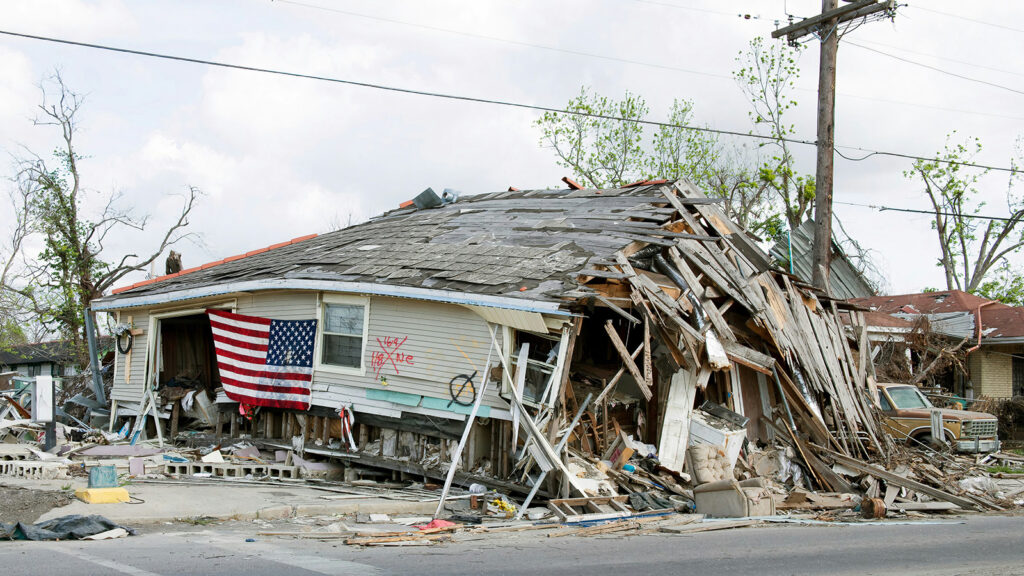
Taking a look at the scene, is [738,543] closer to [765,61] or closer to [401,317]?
[401,317]

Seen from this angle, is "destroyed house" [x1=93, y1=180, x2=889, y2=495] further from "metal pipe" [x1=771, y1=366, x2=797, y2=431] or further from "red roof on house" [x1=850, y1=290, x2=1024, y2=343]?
"red roof on house" [x1=850, y1=290, x2=1024, y2=343]

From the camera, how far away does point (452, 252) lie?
1477 centimetres

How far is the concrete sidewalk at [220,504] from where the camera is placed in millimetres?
9836

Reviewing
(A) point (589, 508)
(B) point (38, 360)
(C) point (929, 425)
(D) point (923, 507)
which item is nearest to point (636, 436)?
(A) point (589, 508)

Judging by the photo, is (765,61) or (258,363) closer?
(258,363)

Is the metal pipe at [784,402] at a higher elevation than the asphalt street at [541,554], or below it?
higher

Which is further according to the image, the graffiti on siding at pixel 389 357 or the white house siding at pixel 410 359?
the graffiti on siding at pixel 389 357

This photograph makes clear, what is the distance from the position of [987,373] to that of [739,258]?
15383 mm

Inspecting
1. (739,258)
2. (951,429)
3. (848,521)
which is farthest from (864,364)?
(848,521)

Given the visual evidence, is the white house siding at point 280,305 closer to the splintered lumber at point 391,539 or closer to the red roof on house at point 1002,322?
the splintered lumber at point 391,539

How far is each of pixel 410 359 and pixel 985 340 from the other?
2006 centimetres

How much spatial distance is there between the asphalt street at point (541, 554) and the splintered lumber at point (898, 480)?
2.67 m

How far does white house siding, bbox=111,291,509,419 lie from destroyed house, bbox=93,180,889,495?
3 cm

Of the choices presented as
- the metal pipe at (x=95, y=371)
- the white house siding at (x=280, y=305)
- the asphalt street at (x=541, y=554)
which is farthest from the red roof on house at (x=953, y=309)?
the metal pipe at (x=95, y=371)
